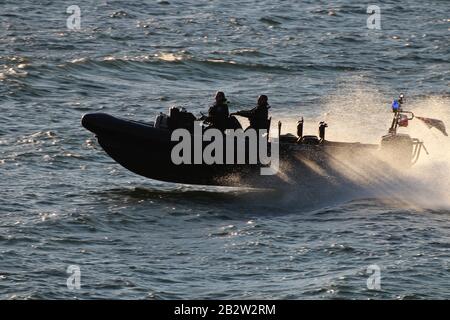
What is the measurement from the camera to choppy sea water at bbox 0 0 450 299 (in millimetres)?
17266

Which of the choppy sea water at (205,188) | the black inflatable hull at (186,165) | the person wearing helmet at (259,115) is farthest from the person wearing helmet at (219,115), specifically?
the choppy sea water at (205,188)

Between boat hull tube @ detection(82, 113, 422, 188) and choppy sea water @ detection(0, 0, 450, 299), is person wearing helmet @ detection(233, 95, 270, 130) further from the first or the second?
choppy sea water @ detection(0, 0, 450, 299)

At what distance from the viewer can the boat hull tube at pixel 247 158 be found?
840 inches

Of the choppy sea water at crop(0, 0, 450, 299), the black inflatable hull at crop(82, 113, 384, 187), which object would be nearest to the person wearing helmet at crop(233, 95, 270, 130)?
the black inflatable hull at crop(82, 113, 384, 187)

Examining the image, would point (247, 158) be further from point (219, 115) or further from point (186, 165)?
point (186, 165)

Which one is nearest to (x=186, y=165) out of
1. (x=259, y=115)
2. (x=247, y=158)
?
(x=247, y=158)

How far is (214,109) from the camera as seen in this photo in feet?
69.4

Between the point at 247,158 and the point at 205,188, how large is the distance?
148 centimetres

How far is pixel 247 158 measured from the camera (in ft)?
70.5

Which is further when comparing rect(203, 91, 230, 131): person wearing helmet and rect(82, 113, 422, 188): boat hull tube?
rect(82, 113, 422, 188): boat hull tube

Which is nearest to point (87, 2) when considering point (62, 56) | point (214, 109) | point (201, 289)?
point (62, 56)

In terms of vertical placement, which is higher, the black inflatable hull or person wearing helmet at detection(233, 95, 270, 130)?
person wearing helmet at detection(233, 95, 270, 130)

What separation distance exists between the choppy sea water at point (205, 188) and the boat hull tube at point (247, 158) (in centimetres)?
38

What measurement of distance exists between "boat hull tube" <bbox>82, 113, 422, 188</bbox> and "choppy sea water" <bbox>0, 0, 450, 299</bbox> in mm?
377
